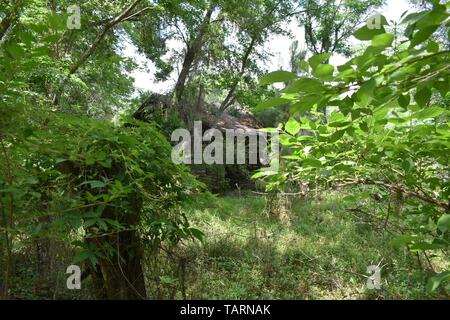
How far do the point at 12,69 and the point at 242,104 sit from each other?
10686mm

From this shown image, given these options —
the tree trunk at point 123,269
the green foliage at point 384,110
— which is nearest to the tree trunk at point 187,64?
the tree trunk at point 123,269

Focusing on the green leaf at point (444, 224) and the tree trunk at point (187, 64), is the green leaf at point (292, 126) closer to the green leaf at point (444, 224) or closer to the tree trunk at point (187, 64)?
the green leaf at point (444, 224)

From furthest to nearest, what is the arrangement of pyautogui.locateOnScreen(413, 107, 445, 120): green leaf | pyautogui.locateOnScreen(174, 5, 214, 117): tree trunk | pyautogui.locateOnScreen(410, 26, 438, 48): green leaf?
pyautogui.locateOnScreen(174, 5, 214, 117): tree trunk < pyautogui.locateOnScreen(413, 107, 445, 120): green leaf < pyautogui.locateOnScreen(410, 26, 438, 48): green leaf

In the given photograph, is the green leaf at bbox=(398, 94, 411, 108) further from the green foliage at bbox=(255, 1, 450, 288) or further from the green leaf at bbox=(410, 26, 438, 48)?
the green leaf at bbox=(410, 26, 438, 48)

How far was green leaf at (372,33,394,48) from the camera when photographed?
603 millimetres

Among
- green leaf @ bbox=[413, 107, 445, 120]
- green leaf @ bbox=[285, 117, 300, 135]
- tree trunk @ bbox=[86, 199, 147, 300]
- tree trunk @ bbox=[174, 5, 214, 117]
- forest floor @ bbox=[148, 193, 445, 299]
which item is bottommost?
forest floor @ bbox=[148, 193, 445, 299]

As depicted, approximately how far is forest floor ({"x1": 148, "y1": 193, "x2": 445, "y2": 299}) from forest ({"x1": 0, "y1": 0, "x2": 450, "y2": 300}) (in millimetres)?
36

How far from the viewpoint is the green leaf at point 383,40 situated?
0.60 m

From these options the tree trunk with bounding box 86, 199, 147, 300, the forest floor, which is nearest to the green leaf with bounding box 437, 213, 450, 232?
the tree trunk with bounding box 86, 199, 147, 300

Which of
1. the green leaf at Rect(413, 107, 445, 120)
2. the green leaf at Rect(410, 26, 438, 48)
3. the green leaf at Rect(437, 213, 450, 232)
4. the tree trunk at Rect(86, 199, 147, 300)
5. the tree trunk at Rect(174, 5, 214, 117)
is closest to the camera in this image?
the green leaf at Rect(410, 26, 438, 48)

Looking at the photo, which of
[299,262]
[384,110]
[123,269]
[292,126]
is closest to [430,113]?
[384,110]

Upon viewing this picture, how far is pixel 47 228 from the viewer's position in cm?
126

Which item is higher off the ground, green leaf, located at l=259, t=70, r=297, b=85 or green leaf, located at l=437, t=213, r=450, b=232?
green leaf, located at l=259, t=70, r=297, b=85


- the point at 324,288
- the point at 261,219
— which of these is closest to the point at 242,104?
the point at 261,219
